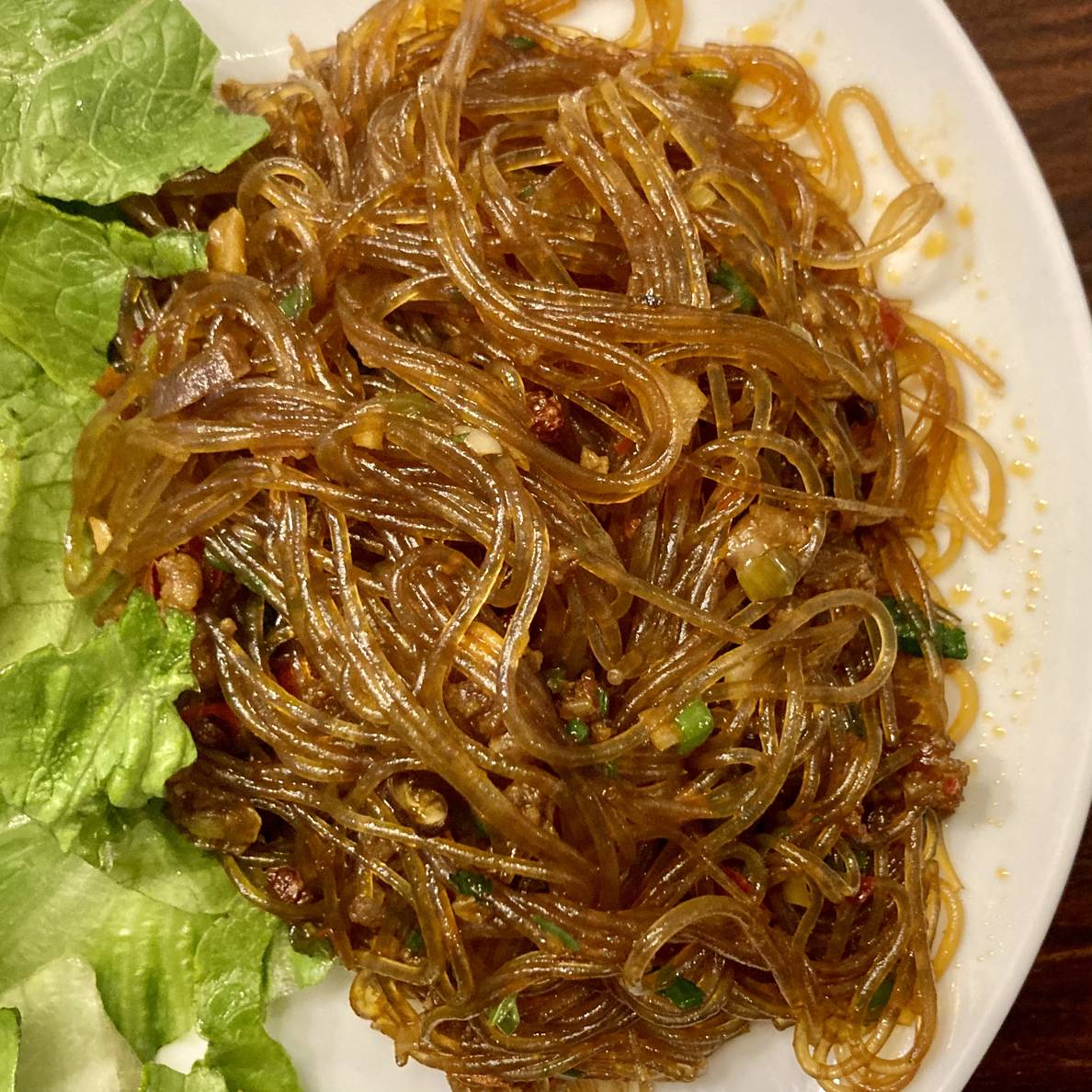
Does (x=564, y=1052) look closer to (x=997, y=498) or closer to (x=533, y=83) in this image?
(x=997, y=498)

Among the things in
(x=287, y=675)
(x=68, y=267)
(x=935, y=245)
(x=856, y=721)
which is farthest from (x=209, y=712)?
(x=935, y=245)

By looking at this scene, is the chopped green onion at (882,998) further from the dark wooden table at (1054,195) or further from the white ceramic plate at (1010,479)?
the dark wooden table at (1054,195)

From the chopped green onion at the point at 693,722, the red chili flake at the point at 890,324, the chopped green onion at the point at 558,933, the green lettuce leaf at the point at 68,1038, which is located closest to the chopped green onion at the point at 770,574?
the chopped green onion at the point at 693,722

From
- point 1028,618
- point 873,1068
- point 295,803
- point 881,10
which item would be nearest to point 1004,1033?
point 873,1068

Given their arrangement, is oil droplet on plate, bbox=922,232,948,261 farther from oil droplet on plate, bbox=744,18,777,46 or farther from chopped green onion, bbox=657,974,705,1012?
chopped green onion, bbox=657,974,705,1012

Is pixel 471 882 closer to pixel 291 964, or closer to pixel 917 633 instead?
pixel 291 964
